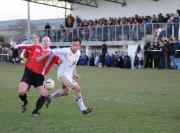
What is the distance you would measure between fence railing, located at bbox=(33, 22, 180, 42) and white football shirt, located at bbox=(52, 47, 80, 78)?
916 inches

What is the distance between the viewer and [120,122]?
37.5 ft

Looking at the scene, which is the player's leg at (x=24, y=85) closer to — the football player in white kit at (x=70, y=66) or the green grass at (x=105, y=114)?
the green grass at (x=105, y=114)

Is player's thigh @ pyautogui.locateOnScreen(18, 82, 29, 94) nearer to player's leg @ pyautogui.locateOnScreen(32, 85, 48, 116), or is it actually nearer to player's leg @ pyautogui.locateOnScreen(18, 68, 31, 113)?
player's leg @ pyautogui.locateOnScreen(18, 68, 31, 113)

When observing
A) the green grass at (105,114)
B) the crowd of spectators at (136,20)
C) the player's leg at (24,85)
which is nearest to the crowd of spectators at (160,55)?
the crowd of spectators at (136,20)

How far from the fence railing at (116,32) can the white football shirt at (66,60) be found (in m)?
23.3

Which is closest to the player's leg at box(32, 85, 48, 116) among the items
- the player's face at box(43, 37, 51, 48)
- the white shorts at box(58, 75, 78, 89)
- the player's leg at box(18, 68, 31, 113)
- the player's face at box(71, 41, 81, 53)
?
the player's leg at box(18, 68, 31, 113)

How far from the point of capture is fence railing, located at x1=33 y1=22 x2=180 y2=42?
36531mm

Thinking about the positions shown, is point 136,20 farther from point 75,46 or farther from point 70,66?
point 75,46

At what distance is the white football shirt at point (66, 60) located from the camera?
42.1 ft

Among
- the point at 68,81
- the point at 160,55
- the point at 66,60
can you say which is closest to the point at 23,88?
the point at 68,81

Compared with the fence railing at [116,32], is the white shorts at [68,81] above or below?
below

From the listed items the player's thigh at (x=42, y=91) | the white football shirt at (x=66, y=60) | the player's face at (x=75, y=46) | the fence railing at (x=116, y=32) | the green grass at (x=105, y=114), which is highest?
the fence railing at (x=116, y=32)

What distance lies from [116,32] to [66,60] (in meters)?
29.6

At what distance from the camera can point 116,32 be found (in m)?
42.4
